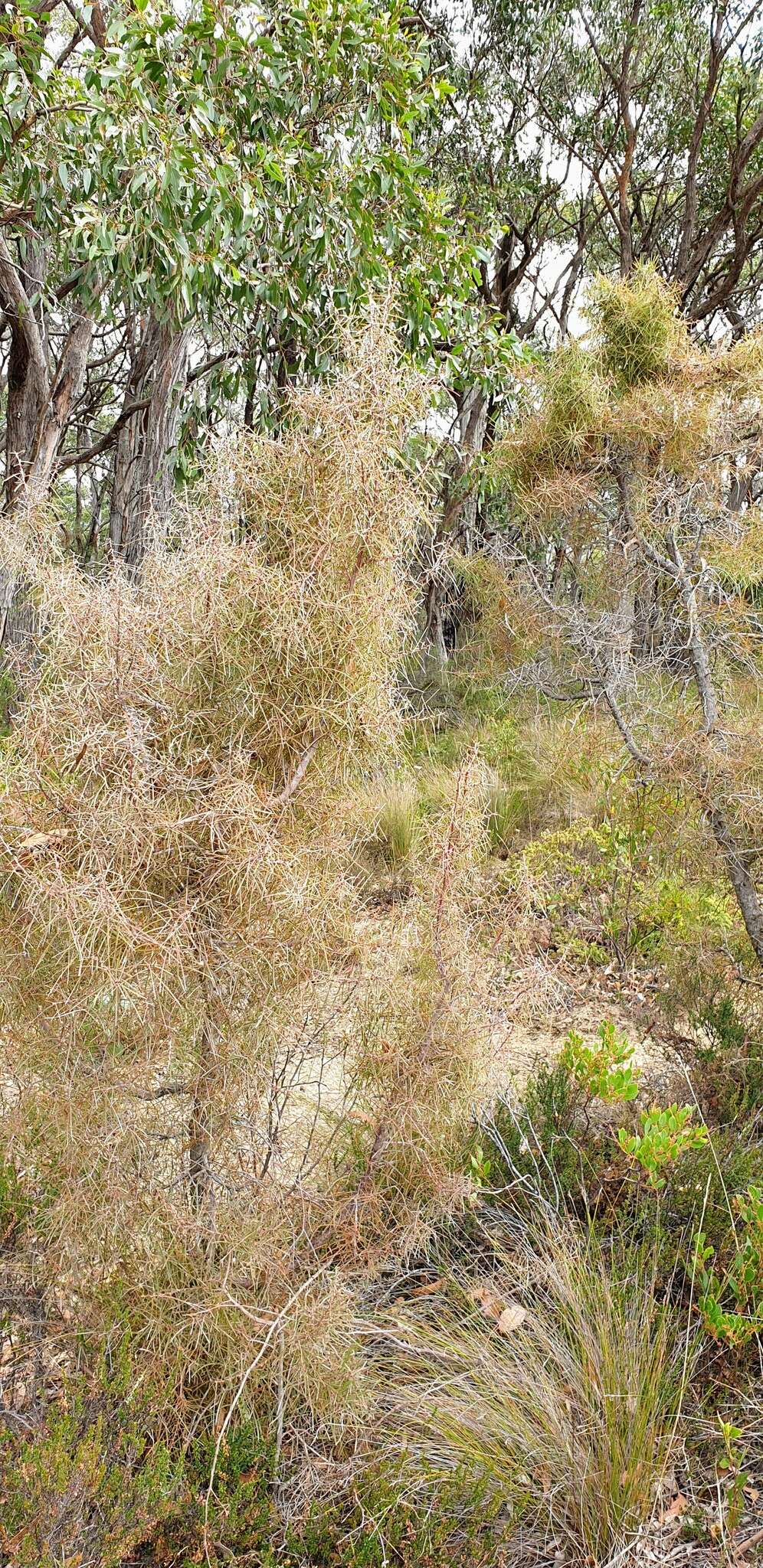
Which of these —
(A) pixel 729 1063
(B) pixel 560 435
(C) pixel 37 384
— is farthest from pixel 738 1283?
(C) pixel 37 384

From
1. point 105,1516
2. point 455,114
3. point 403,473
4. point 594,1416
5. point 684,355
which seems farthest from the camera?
point 455,114

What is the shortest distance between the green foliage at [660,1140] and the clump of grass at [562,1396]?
0.24 metres

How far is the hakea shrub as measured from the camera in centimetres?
190

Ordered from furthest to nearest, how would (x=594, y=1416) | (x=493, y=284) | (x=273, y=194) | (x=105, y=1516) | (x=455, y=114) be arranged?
(x=493, y=284)
(x=455, y=114)
(x=273, y=194)
(x=594, y=1416)
(x=105, y=1516)

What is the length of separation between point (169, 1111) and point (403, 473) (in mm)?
1489

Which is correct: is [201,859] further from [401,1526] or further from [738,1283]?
[738,1283]

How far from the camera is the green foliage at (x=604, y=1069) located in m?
2.74

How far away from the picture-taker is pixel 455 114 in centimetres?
1020

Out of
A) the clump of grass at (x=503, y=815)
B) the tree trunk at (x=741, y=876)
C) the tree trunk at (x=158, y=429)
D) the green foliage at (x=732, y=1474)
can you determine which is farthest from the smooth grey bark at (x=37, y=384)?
the green foliage at (x=732, y=1474)

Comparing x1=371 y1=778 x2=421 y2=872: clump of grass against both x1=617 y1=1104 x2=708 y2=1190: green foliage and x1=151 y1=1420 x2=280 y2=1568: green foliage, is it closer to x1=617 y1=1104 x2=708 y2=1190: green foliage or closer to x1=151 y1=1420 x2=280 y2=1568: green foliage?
x1=617 y1=1104 x2=708 y2=1190: green foliage

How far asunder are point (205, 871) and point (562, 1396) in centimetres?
135

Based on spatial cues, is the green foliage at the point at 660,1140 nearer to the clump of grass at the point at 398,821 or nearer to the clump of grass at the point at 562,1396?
the clump of grass at the point at 562,1396

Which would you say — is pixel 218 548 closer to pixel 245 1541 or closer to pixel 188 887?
pixel 188 887

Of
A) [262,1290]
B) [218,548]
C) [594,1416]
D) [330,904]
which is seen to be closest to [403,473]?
[218,548]
